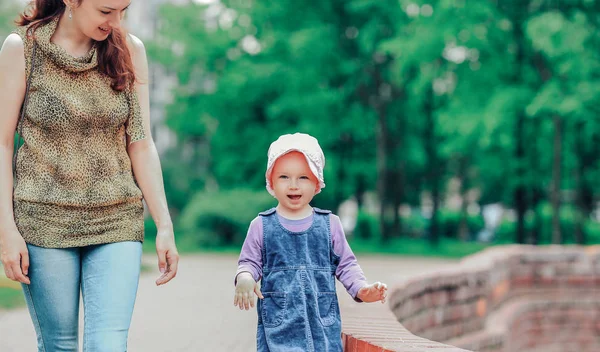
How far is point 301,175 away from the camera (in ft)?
11.4

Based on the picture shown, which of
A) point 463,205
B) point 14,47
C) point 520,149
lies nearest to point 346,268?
point 14,47

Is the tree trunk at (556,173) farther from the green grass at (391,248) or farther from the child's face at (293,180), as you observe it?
the child's face at (293,180)

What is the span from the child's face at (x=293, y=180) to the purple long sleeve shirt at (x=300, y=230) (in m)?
0.07

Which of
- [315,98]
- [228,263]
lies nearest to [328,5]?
[315,98]

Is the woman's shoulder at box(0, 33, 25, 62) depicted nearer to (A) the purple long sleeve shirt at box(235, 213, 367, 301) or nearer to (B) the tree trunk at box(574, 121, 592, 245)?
(A) the purple long sleeve shirt at box(235, 213, 367, 301)

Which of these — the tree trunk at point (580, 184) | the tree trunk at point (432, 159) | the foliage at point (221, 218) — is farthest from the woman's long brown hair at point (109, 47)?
the tree trunk at point (432, 159)

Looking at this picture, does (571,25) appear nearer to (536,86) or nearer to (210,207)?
(536,86)

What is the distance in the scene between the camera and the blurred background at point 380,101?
64.5 feet

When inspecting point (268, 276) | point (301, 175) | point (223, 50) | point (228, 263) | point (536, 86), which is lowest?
point (228, 263)

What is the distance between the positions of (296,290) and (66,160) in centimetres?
100

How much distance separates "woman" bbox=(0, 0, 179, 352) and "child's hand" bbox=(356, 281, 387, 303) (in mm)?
864

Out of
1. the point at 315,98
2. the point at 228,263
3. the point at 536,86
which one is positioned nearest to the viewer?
the point at 228,263

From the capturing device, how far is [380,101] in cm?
2534

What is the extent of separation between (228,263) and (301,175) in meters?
14.0
